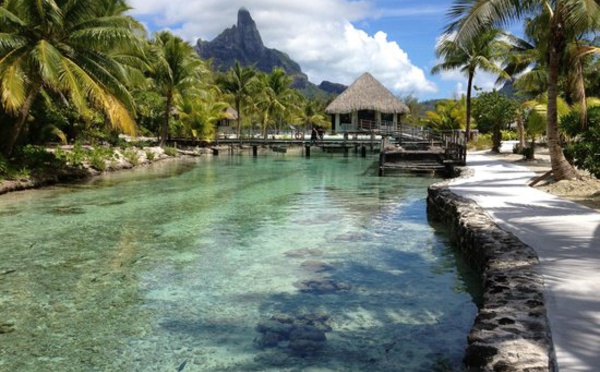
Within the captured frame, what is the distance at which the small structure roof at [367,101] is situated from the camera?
36.3m

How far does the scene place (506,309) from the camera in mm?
4258

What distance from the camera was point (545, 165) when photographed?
63.3 feet

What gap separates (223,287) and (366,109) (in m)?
31.2

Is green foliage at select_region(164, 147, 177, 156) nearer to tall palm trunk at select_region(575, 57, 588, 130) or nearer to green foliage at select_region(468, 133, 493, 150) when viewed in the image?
green foliage at select_region(468, 133, 493, 150)

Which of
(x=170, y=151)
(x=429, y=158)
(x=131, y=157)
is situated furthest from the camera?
(x=170, y=151)

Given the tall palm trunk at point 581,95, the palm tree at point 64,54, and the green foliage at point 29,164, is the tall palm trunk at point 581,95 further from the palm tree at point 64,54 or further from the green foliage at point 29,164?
the green foliage at point 29,164

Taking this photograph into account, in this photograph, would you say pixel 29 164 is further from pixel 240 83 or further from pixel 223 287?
pixel 240 83

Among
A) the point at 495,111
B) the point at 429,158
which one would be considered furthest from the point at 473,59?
the point at 429,158

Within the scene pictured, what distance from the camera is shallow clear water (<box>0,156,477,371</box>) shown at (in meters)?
4.57

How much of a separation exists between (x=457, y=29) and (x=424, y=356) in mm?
7538

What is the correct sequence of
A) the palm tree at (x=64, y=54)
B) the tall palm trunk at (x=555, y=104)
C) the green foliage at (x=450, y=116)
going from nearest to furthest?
the tall palm trunk at (x=555, y=104), the palm tree at (x=64, y=54), the green foliage at (x=450, y=116)

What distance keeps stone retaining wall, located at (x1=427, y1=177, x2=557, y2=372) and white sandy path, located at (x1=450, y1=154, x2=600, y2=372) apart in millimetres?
108

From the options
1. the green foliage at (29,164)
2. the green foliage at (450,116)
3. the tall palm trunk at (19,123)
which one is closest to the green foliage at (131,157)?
the green foliage at (29,164)

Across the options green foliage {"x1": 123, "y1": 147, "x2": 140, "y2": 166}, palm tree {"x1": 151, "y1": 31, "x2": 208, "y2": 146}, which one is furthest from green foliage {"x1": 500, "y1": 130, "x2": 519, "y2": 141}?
green foliage {"x1": 123, "y1": 147, "x2": 140, "y2": 166}
